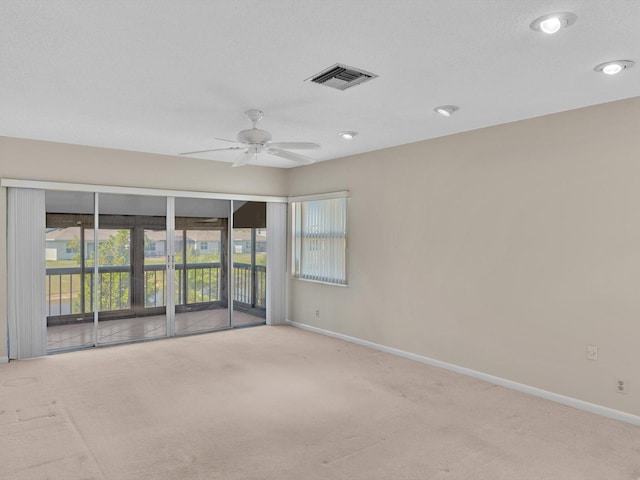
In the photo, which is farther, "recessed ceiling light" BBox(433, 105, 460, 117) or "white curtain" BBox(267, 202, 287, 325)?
"white curtain" BBox(267, 202, 287, 325)

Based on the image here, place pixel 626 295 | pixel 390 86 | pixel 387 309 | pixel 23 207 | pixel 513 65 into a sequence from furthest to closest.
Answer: pixel 387 309 < pixel 23 207 < pixel 626 295 < pixel 390 86 < pixel 513 65

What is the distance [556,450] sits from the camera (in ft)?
9.40

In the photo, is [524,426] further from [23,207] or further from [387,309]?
[23,207]

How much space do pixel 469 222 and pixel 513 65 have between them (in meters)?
1.92

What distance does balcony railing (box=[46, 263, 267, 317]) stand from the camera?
5.39m

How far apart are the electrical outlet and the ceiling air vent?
9.66 ft

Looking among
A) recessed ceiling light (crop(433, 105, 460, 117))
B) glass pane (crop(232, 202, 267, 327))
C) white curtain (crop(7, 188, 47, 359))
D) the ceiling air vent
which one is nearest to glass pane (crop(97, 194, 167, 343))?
white curtain (crop(7, 188, 47, 359))

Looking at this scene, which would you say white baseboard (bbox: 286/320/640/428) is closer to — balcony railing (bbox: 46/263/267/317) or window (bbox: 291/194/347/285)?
window (bbox: 291/194/347/285)

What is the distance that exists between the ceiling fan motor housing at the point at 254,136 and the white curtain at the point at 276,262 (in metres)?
3.17

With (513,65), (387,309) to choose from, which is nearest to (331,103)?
(513,65)

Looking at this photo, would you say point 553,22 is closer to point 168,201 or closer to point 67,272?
point 168,201

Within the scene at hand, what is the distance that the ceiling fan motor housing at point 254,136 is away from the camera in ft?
11.7

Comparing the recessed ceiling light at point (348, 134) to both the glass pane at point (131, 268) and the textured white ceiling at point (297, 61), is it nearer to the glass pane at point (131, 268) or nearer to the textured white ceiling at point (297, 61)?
the textured white ceiling at point (297, 61)

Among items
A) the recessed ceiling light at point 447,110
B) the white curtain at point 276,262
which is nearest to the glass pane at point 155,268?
the white curtain at point 276,262
